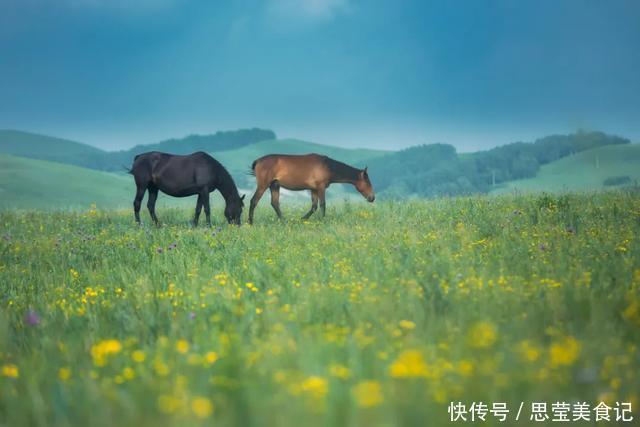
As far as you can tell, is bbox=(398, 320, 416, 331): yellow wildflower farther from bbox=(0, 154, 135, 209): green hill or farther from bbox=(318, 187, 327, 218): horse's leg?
bbox=(0, 154, 135, 209): green hill

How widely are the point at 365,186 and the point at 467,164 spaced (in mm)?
115634

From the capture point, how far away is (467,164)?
420 ft

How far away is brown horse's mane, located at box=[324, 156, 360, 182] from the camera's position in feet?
58.5

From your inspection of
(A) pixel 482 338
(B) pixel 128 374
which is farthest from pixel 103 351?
(A) pixel 482 338

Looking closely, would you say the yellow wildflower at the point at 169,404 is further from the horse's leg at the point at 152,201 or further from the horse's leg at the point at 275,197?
the horse's leg at the point at 152,201

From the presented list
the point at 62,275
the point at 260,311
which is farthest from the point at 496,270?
the point at 62,275

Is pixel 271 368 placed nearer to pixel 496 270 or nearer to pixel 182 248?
pixel 496 270

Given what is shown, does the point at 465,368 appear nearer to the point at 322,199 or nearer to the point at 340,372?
the point at 340,372

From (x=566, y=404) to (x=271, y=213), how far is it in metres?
16.5

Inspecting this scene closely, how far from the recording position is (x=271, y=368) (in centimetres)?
376

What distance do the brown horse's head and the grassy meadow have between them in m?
7.00

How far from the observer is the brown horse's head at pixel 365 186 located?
58.1 ft

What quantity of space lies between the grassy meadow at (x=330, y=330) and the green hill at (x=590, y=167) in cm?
7653

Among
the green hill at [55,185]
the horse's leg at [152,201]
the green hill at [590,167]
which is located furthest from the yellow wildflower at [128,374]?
the green hill at [590,167]
